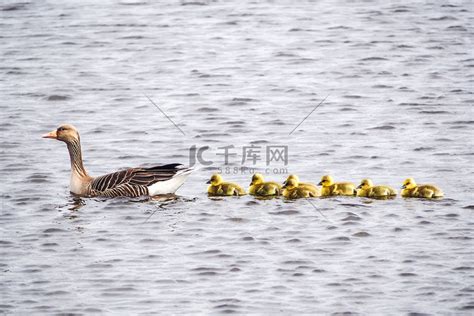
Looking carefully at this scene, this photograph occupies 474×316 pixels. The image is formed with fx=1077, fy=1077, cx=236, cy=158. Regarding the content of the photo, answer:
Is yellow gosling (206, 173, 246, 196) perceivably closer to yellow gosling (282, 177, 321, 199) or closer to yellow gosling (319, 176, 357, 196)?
yellow gosling (282, 177, 321, 199)

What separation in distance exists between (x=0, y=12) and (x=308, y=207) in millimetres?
17336

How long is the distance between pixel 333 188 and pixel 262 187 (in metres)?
1.08

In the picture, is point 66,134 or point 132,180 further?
point 66,134

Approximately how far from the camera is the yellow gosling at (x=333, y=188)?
1630cm

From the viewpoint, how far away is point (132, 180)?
16953 millimetres

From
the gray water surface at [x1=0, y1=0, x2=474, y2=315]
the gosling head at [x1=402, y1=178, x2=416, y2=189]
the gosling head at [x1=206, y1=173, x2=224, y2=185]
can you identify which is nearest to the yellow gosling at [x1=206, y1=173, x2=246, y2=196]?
the gosling head at [x1=206, y1=173, x2=224, y2=185]

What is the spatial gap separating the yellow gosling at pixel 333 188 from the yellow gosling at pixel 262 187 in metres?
0.71

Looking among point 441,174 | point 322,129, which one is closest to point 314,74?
point 322,129

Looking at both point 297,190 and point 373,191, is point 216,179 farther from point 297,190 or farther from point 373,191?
point 373,191

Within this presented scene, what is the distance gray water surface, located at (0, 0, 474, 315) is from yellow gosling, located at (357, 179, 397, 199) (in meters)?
0.18

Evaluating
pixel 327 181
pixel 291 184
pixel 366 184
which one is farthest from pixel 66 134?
pixel 366 184

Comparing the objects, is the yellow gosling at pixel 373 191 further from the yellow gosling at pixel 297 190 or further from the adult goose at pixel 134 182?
the adult goose at pixel 134 182

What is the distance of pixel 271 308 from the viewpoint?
12.3m

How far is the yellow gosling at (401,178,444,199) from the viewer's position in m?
16.1
